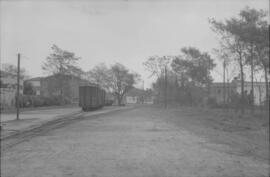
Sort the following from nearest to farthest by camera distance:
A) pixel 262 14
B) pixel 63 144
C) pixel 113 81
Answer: pixel 63 144 → pixel 262 14 → pixel 113 81

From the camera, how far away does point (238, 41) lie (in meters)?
26.1

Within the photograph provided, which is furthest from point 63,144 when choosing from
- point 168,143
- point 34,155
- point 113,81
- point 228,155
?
point 113,81

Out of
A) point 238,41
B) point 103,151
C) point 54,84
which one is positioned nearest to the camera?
point 103,151

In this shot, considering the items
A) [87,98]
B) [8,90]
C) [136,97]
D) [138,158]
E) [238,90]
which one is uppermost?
[238,90]

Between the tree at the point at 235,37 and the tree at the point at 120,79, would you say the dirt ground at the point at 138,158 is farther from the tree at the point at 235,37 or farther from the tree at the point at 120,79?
the tree at the point at 120,79

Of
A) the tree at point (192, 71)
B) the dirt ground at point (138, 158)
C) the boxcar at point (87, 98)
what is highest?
the tree at point (192, 71)

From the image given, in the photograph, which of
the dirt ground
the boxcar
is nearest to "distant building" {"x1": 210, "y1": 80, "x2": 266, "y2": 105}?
the boxcar

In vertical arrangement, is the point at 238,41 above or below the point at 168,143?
above

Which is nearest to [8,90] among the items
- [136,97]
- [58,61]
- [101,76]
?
[58,61]

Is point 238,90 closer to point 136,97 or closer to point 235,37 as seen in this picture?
point 235,37

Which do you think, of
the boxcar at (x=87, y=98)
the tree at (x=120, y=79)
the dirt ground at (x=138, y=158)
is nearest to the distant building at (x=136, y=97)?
the tree at (x=120, y=79)

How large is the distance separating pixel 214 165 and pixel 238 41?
19647 mm

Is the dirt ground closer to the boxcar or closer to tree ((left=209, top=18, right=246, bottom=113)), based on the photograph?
tree ((left=209, top=18, right=246, bottom=113))

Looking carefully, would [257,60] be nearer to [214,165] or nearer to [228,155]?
[228,155]
